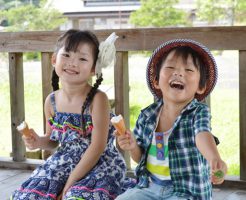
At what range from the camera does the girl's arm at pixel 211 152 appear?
5.48ft

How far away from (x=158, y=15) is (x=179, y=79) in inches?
461

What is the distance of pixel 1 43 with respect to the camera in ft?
10.4

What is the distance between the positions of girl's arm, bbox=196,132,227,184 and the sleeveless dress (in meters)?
0.54

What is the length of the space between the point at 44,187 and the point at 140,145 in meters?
0.49

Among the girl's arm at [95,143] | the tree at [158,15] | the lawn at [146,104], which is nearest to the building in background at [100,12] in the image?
the tree at [158,15]

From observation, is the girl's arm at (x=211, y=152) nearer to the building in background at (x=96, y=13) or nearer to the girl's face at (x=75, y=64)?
the girl's face at (x=75, y=64)

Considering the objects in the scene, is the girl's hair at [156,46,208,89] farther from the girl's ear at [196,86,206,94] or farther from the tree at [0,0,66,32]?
the tree at [0,0,66,32]

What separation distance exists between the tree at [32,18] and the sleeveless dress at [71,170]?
11876 millimetres

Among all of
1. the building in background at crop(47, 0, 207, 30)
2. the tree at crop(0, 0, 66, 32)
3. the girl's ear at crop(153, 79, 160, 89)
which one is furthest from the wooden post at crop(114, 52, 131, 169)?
the tree at crop(0, 0, 66, 32)

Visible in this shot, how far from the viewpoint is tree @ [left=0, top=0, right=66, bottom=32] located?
46.9ft

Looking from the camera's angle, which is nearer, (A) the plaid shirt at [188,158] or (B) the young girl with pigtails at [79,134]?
(A) the plaid shirt at [188,158]

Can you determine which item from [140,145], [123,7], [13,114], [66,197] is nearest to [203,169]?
[140,145]

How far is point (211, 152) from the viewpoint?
1.77m

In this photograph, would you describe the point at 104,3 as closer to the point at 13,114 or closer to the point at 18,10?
the point at 18,10
